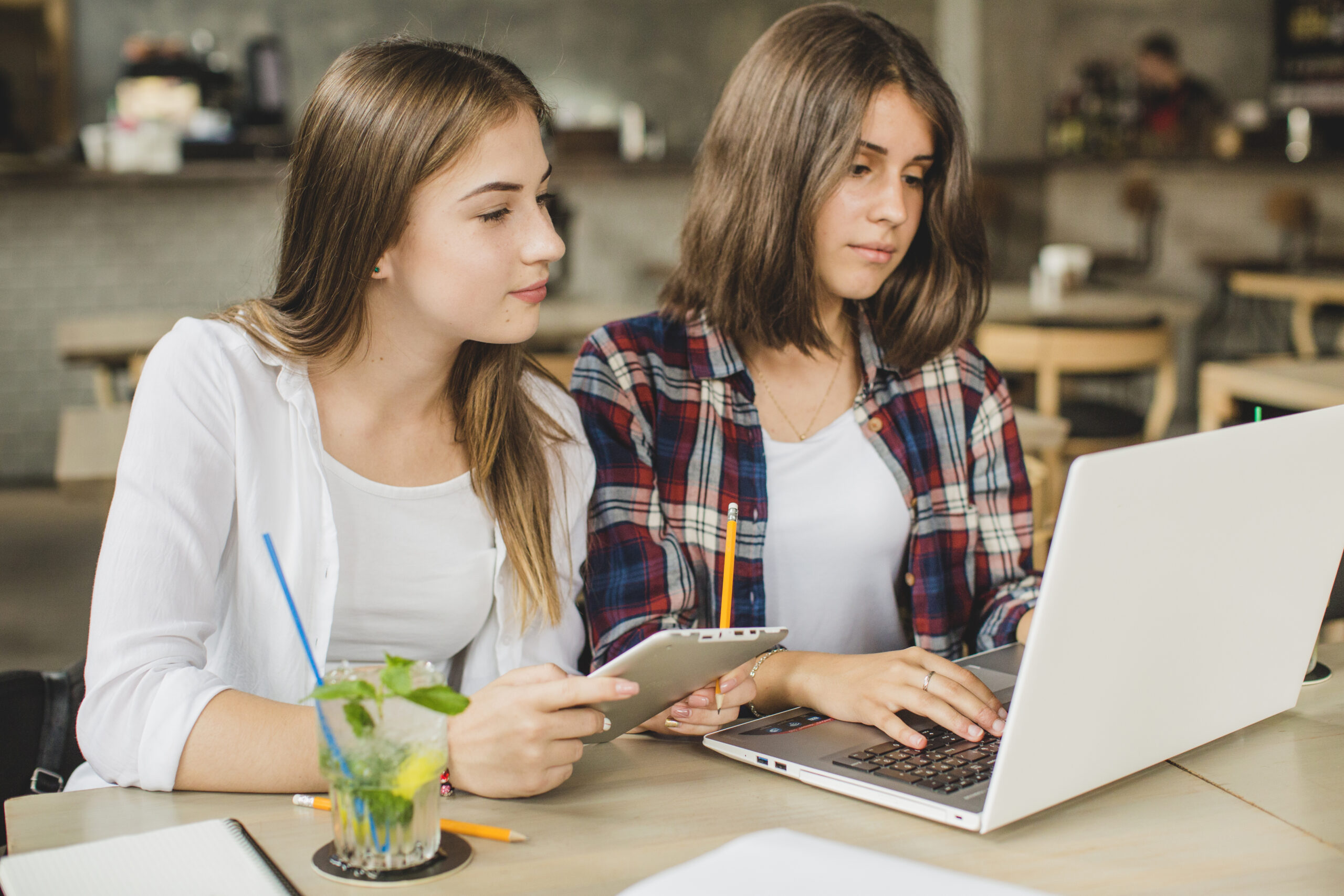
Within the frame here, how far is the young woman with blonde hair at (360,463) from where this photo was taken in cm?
108

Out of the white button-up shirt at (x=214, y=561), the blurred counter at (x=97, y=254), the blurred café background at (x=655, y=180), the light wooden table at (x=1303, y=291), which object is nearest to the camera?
the white button-up shirt at (x=214, y=561)

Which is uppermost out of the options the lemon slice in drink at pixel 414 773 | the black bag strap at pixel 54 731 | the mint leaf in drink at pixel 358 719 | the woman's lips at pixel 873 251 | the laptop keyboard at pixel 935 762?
the woman's lips at pixel 873 251

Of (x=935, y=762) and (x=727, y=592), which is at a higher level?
(x=727, y=592)

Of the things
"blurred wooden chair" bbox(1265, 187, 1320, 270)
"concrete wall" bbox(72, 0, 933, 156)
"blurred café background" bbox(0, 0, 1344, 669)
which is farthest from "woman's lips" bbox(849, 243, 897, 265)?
"concrete wall" bbox(72, 0, 933, 156)

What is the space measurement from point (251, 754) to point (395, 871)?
22cm

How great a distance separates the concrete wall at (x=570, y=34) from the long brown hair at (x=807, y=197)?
6155mm

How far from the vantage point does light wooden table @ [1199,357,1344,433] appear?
282cm

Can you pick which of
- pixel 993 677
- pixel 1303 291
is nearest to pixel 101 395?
pixel 993 677

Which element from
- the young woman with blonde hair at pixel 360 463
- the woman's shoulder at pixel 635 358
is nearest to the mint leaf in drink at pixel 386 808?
the young woman with blonde hair at pixel 360 463

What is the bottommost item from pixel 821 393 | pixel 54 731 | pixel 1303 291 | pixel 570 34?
pixel 54 731

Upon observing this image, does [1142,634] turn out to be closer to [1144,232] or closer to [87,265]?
[87,265]

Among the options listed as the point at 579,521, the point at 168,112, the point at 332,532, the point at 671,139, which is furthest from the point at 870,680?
the point at 671,139

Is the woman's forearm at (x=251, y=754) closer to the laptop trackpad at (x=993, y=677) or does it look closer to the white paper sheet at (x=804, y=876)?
the white paper sheet at (x=804, y=876)

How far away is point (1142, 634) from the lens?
92 centimetres
